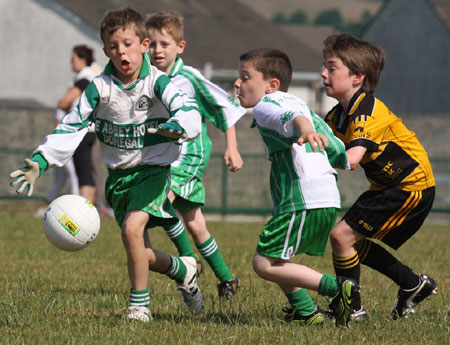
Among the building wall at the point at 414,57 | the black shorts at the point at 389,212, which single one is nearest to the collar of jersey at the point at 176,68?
the black shorts at the point at 389,212

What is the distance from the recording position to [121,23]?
5281mm

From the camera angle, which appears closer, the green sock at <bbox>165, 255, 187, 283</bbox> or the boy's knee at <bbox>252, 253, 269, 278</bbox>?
the boy's knee at <bbox>252, 253, 269, 278</bbox>

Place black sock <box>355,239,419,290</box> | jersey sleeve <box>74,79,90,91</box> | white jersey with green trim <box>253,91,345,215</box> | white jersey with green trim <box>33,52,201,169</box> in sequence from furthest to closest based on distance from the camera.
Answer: jersey sleeve <box>74,79,90,91</box> < black sock <box>355,239,419,290</box> < white jersey with green trim <box>33,52,201,169</box> < white jersey with green trim <box>253,91,345,215</box>

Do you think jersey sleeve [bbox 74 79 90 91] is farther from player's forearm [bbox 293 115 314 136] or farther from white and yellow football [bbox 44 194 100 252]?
player's forearm [bbox 293 115 314 136]

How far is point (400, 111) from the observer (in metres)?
35.8

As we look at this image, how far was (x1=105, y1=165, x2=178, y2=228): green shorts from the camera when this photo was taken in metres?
5.41

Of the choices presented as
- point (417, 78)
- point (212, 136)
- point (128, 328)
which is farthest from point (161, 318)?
point (417, 78)

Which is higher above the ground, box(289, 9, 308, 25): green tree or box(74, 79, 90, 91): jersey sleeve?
box(74, 79, 90, 91): jersey sleeve

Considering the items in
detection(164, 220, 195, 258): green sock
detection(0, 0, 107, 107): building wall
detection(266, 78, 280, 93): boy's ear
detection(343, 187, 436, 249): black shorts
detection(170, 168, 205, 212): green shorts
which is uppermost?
detection(266, 78, 280, 93): boy's ear

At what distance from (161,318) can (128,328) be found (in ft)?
1.64

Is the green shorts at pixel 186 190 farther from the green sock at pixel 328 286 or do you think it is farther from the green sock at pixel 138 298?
the green sock at pixel 328 286

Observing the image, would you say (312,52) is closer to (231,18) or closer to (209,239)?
(231,18)

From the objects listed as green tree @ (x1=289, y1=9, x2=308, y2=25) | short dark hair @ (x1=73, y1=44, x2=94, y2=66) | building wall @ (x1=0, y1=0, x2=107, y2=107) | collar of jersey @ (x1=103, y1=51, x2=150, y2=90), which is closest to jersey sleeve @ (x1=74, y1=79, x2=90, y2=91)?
short dark hair @ (x1=73, y1=44, x2=94, y2=66)

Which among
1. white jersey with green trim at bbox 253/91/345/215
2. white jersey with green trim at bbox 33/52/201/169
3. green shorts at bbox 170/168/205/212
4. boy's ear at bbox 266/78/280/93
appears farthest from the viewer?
green shorts at bbox 170/168/205/212
